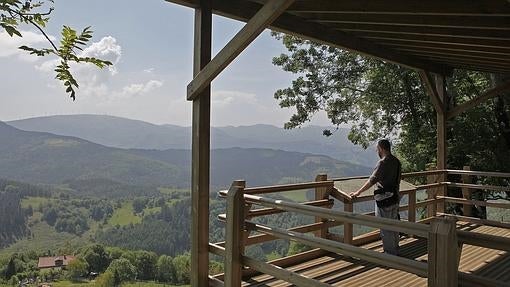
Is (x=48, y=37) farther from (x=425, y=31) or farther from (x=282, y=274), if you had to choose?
(x=425, y=31)

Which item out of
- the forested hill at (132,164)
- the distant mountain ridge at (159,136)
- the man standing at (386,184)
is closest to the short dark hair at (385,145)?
the man standing at (386,184)

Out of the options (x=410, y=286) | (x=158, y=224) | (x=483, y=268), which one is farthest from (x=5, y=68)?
(x=158, y=224)

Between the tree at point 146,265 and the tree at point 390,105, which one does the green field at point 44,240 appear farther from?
the tree at point 390,105

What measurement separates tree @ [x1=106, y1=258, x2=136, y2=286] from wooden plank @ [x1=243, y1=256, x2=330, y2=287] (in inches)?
607

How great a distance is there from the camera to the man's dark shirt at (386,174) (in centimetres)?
432

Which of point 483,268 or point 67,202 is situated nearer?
point 483,268

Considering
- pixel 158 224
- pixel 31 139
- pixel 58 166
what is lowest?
pixel 158 224

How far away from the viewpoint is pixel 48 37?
1146mm

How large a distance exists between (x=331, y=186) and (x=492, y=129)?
24.5 feet

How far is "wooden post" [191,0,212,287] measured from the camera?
3762 mm

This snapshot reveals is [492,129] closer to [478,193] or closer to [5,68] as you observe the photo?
[478,193]

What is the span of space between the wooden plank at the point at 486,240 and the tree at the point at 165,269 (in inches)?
769

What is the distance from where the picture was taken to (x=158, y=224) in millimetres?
29234

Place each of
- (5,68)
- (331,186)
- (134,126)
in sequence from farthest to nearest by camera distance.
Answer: (134,126) → (331,186) → (5,68)
